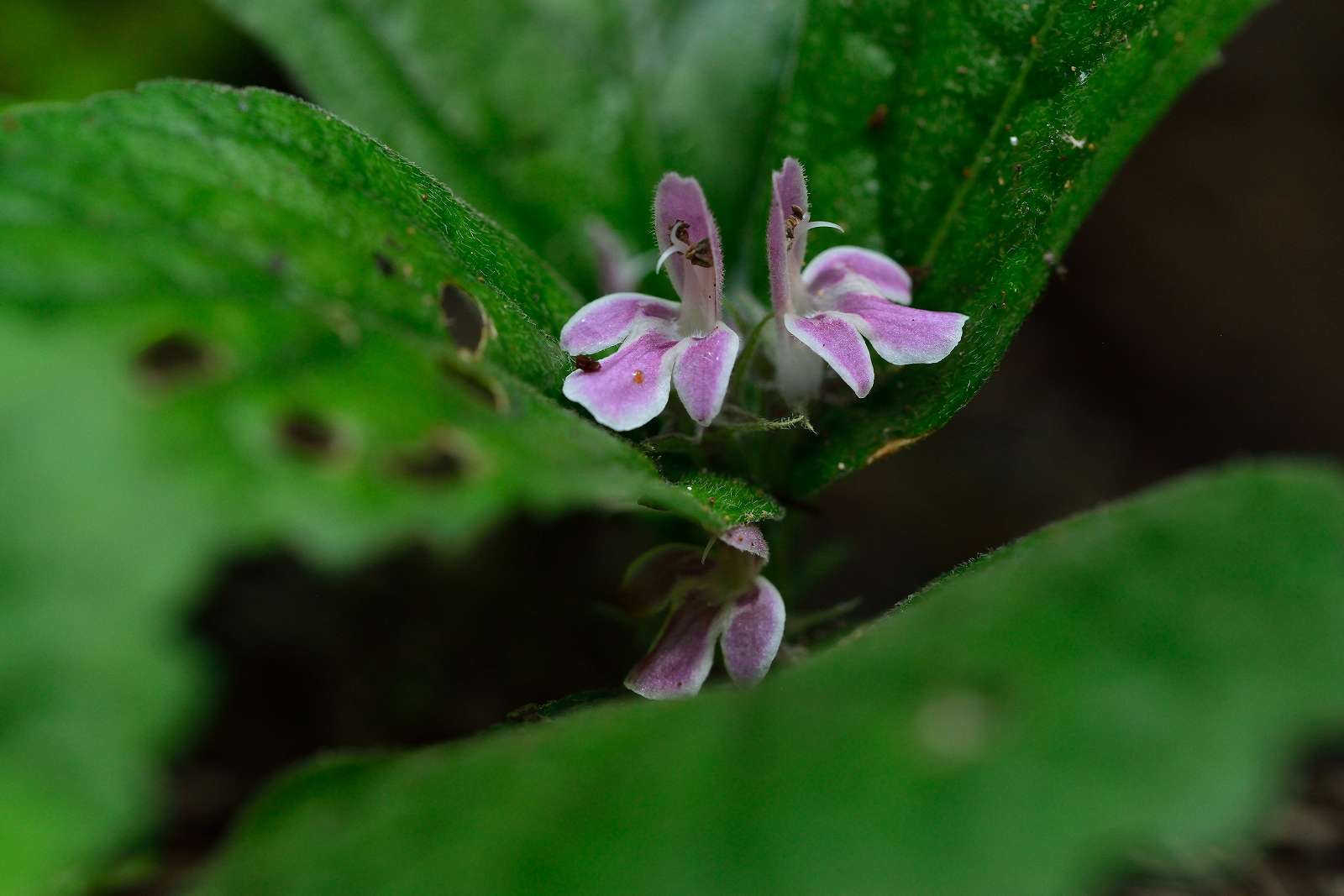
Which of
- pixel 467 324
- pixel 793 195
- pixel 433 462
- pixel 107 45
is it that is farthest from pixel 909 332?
pixel 107 45

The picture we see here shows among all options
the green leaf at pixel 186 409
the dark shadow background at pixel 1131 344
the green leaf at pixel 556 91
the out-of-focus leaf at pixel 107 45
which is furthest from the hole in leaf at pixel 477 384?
the out-of-focus leaf at pixel 107 45

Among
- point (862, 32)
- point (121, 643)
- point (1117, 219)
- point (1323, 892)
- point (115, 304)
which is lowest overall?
point (1323, 892)

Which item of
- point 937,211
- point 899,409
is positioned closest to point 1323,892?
point 899,409

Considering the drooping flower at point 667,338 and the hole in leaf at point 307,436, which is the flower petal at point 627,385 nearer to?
the drooping flower at point 667,338

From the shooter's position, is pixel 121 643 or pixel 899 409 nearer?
pixel 121 643

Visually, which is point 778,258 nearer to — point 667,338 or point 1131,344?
point 667,338

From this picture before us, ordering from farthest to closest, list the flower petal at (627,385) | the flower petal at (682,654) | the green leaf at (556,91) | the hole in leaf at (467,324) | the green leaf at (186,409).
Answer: the green leaf at (556,91) < the flower petal at (682,654) < the flower petal at (627,385) < the hole in leaf at (467,324) < the green leaf at (186,409)

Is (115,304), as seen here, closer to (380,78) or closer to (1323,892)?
(380,78)
